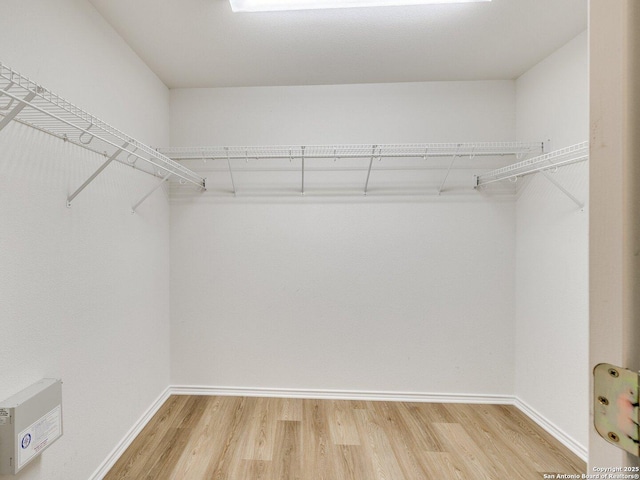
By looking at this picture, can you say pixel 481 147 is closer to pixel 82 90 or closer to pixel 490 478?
pixel 490 478

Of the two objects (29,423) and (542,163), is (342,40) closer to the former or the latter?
(542,163)

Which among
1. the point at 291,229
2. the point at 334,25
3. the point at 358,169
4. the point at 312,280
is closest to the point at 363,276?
the point at 312,280

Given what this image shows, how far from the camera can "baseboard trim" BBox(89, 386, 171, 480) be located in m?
1.50

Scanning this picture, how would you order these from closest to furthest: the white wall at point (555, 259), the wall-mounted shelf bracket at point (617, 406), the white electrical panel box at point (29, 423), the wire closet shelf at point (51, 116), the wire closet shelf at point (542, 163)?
the wall-mounted shelf bracket at point (617, 406) → the wire closet shelf at point (51, 116) → the white electrical panel box at point (29, 423) → the wire closet shelf at point (542, 163) → the white wall at point (555, 259)

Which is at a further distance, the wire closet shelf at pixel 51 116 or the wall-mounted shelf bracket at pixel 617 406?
the wire closet shelf at pixel 51 116

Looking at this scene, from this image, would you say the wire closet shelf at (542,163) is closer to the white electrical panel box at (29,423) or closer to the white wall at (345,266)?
the white wall at (345,266)

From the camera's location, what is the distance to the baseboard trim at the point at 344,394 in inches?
86.4

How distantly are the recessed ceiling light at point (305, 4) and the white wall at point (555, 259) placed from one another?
920 millimetres

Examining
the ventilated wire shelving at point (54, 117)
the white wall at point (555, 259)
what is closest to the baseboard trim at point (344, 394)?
the white wall at point (555, 259)

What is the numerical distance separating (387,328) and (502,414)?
98 centimetres

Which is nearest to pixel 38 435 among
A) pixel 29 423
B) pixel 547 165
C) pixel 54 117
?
pixel 29 423

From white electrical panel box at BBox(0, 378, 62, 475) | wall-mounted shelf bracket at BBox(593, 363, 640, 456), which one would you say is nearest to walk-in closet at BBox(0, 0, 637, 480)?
white electrical panel box at BBox(0, 378, 62, 475)

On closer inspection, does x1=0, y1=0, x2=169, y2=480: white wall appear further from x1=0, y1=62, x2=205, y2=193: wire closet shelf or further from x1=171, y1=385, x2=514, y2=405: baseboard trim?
x1=171, y1=385, x2=514, y2=405: baseboard trim

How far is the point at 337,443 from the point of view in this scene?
1.75 m
